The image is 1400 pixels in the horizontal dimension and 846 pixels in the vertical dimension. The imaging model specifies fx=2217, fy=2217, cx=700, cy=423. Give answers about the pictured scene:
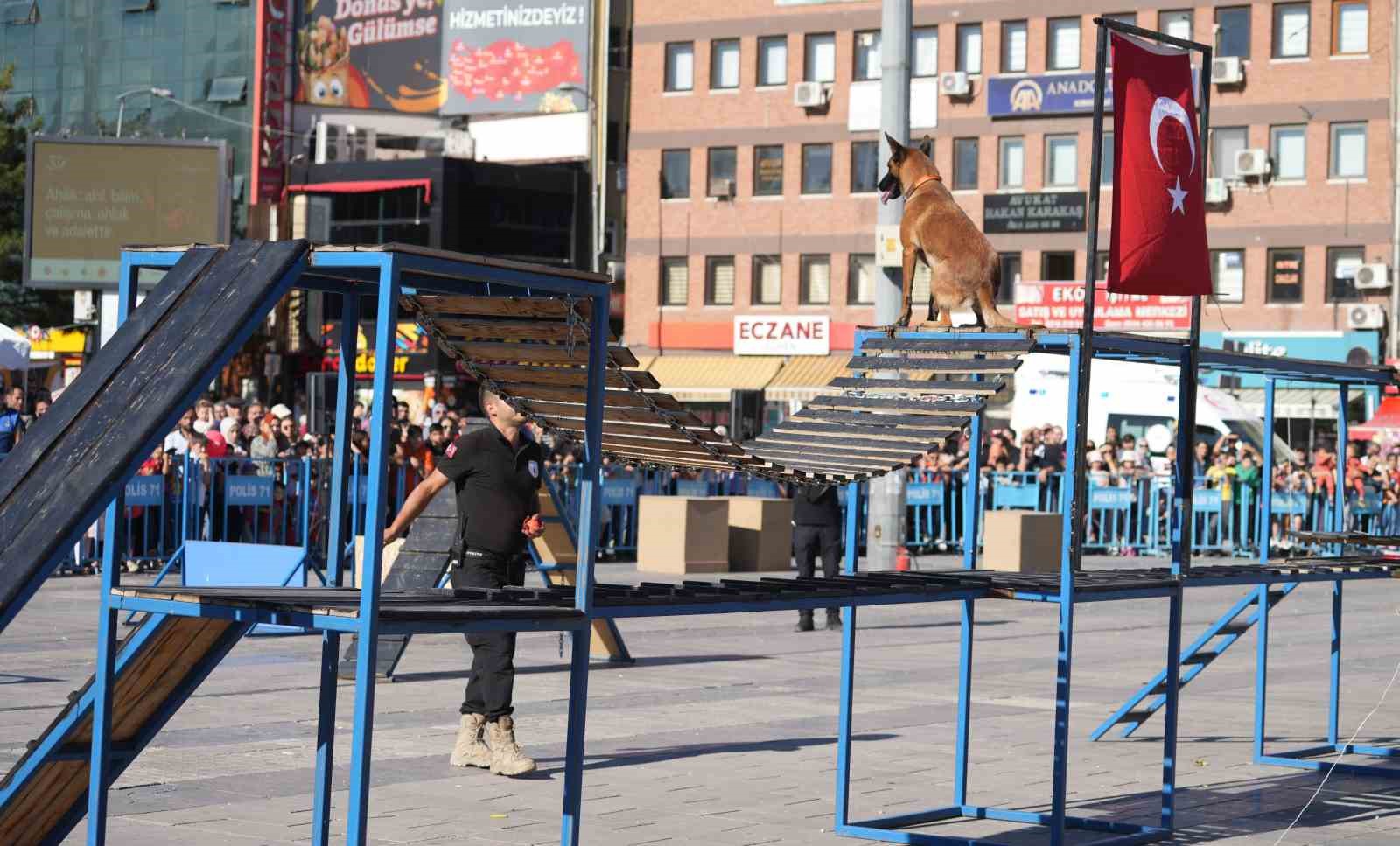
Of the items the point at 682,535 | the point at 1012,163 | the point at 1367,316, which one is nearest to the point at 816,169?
the point at 1012,163

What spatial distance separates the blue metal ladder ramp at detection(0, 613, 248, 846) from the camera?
22.5 ft

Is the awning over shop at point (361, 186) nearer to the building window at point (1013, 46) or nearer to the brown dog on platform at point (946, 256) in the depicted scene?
the building window at point (1013, 46)

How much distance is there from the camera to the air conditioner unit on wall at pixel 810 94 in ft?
198

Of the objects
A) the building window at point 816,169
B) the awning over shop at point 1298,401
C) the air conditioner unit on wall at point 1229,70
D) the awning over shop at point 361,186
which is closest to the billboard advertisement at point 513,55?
the awning over shop at point 361,186

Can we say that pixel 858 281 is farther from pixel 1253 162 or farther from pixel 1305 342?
pixel 1305 342

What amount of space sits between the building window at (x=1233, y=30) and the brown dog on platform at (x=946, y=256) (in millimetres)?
47717

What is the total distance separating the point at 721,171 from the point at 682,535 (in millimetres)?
38717

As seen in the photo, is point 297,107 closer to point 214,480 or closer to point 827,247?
point 827,247

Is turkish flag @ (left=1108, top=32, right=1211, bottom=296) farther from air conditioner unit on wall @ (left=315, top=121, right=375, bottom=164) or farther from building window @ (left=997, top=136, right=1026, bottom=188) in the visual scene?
air conditioner unit on wall @ (left=315, top=121, right=375, bottom=164)

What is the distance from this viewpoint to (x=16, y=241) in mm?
58844

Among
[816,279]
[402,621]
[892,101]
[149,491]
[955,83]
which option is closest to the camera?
[402,621]

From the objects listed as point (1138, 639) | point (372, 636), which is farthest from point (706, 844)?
point (1138, 639)

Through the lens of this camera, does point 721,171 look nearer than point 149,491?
No

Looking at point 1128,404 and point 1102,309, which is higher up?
point 1102,309
